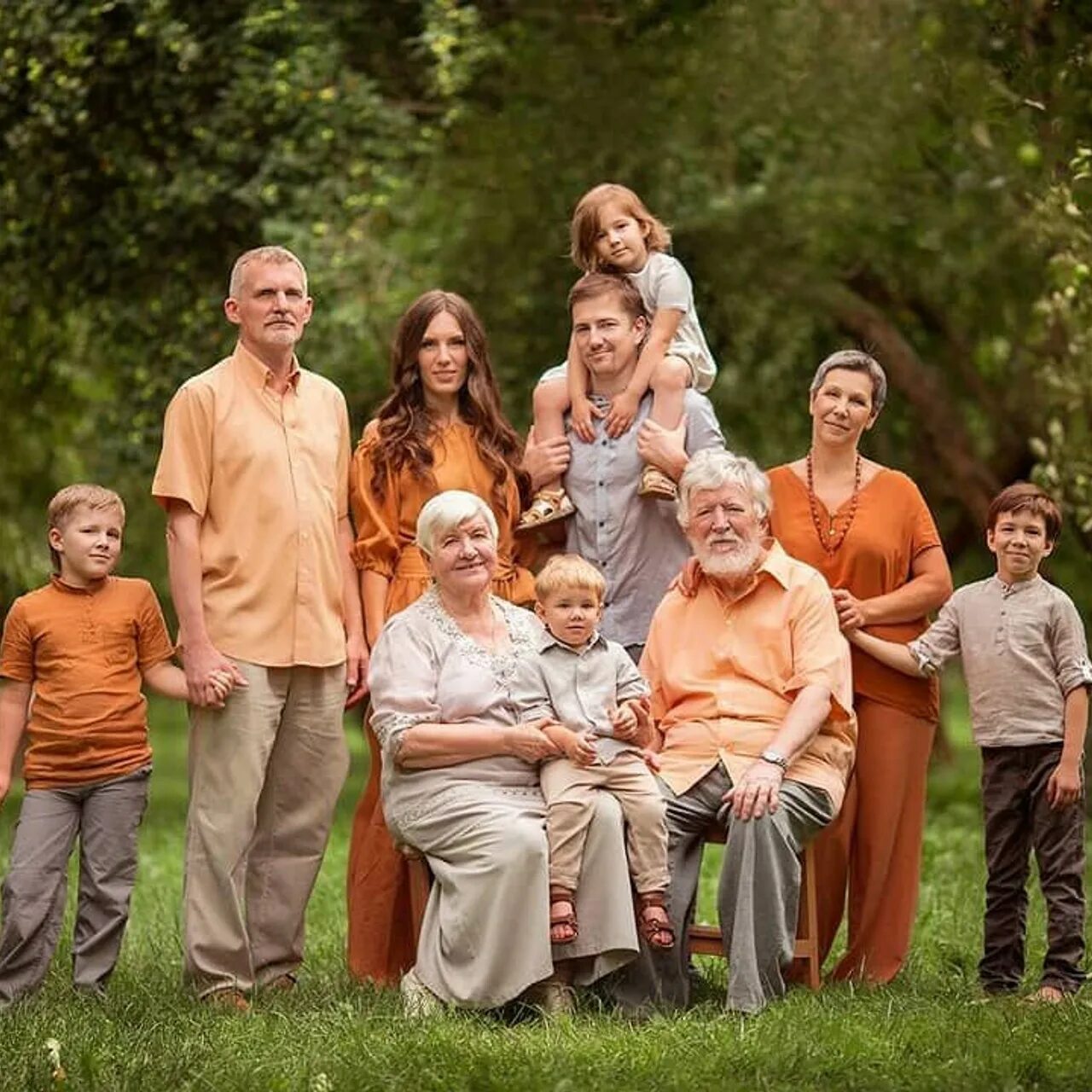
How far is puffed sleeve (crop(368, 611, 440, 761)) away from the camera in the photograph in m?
6.71

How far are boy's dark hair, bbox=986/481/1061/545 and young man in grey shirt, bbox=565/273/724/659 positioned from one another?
3.20 ft

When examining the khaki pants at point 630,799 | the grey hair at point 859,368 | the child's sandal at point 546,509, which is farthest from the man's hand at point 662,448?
the khaki pants at point 630,799

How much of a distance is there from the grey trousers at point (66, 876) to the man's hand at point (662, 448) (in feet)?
5.91

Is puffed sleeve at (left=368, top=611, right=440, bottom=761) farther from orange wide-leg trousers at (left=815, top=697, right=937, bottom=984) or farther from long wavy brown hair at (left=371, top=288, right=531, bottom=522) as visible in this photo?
orange wide-leg trousers at (left=815, top=697, right=937, bottom=984)

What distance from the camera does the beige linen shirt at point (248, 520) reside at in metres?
7.02

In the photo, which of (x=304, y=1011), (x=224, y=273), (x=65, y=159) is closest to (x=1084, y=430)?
(x=224, y=273)

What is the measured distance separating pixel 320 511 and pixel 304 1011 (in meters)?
1.49

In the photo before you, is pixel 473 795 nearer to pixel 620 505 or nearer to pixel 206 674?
pixel 206 674

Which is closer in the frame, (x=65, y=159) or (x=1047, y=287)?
(x=1047, y=287)

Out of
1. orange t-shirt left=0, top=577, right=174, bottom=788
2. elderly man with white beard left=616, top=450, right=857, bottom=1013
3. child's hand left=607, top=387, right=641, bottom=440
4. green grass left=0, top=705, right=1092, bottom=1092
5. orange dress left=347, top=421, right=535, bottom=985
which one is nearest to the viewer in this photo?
green grass left=0, top=705, right=1092, bottom=1092

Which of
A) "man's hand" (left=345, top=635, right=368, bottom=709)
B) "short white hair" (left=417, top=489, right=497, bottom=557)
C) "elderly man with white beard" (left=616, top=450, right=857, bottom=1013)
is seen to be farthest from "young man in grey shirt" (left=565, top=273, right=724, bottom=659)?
"man's hand" (left=345, top=635, right=368, bottom=709)

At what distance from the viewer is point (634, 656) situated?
7.42 metres

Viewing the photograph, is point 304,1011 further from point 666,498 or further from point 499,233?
point 499,233

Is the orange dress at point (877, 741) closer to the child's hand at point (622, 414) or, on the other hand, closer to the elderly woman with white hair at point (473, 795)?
the child's hand at point (622, 414)
